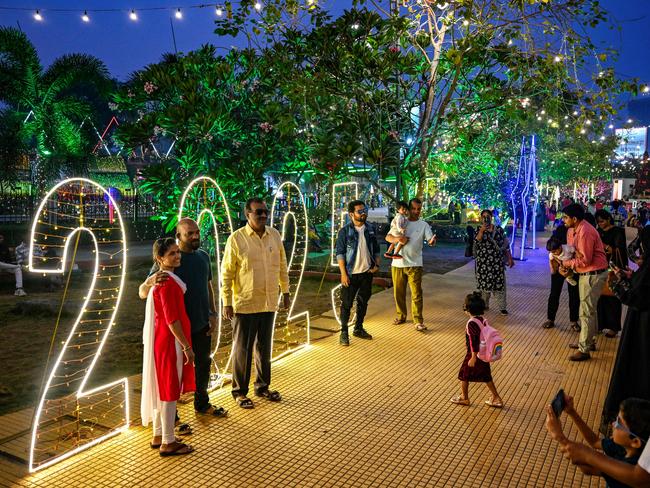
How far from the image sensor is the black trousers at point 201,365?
482 cm

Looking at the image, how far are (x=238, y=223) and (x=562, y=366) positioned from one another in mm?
7729

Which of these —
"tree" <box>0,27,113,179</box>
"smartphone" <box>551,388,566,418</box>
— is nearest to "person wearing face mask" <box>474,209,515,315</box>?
"smartphone" <box>551,388,566,418</box>

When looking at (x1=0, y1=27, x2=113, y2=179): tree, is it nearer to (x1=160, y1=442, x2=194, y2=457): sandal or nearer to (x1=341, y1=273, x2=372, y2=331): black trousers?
(x1=341, y1=273, x2=372, y2=331): black trousers

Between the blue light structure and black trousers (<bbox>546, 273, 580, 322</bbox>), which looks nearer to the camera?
black trousers (<bbox>546, 273, 580, 322</bbox>)

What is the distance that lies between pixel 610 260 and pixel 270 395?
5.02 metres

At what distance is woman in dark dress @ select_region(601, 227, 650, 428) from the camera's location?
4.04 m

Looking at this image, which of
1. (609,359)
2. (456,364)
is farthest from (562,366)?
(456,364)

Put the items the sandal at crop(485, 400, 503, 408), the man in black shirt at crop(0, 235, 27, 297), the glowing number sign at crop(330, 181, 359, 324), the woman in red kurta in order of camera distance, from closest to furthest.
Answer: the woman in red kurta → the sandal at crop(485, 400, 503, 408) → the glowing number sign at crop(330, 181, 359, 324) → the man in black shirt at crop(0, 235, 27, 297)

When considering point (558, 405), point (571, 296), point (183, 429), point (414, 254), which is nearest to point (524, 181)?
point (571, 296)

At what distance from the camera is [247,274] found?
5.35 metres

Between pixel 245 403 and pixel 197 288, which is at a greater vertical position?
pixel 197 288

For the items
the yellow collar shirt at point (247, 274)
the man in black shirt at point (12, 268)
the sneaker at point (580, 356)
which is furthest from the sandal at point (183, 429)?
the man in black shirt at point (12, 268)

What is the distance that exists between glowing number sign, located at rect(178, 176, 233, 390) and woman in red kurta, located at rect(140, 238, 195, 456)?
0.99 meters

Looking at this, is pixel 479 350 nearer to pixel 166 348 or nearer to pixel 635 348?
pixel 635 348
